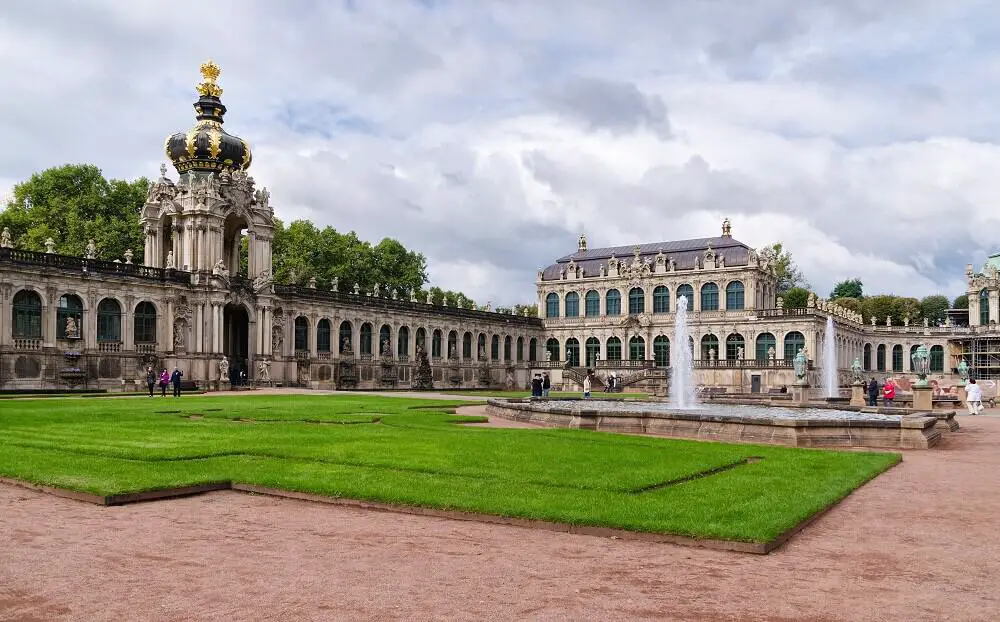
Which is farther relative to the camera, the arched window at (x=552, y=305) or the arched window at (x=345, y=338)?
the arched window at (x=552, y=305)

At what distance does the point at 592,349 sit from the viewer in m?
96.5

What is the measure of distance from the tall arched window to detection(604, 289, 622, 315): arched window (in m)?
5.49

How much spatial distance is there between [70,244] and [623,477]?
222 feet

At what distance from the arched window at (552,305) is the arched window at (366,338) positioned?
30.7 metres

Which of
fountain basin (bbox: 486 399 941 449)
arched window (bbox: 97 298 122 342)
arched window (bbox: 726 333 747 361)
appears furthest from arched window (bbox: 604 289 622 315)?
fountain basin (bbox: 486 399 941 449)

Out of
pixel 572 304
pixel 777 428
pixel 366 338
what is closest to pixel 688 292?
pixel 572 304

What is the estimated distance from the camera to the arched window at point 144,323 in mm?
55125

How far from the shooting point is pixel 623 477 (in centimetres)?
1475

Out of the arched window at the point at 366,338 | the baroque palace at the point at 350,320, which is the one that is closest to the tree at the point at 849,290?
the baroque palace at the point at 350,320

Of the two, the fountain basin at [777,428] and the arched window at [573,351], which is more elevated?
the arched window at [573,351]

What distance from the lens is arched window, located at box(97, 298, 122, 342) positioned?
174 feet

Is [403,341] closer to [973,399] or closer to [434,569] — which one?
[973,399]

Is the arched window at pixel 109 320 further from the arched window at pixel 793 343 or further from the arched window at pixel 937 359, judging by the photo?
the arched window at pixel 937 359

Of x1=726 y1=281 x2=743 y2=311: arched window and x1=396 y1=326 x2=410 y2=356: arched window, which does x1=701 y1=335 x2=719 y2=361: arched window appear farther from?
x1=396 y1=326 x2=410 y2=356: arched window
